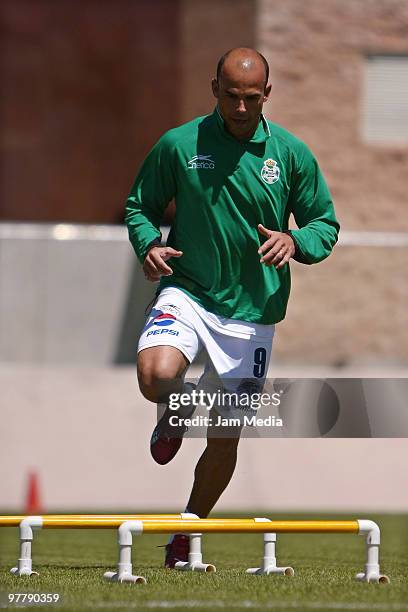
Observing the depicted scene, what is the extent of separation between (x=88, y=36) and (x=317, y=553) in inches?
647

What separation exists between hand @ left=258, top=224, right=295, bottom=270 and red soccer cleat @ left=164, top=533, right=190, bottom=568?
4.21 feet

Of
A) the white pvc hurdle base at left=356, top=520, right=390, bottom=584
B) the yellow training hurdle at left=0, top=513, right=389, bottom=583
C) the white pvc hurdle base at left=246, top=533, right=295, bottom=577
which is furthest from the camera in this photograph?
the white pvc hurdle base at left=246, top=533, right=295, bottom=577

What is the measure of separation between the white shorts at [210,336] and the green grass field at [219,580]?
34.9 inches

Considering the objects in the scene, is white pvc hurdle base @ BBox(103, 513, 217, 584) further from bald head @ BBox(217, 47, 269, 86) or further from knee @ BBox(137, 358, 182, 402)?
bald head @ BBox(217, 47, 269, 86)

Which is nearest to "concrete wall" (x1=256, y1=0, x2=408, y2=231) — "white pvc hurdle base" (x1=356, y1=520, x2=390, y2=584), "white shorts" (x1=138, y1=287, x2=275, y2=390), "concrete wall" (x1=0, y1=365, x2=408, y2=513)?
"concrete wall" (x1=0, y1=365, x2=408, y2=513)

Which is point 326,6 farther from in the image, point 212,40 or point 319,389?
point 319,389

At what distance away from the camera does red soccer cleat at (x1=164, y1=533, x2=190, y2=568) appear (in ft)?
23.6

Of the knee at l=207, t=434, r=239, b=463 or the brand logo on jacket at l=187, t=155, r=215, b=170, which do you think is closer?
the brand logo on jacket at l=187, t=155, r=215, b=170

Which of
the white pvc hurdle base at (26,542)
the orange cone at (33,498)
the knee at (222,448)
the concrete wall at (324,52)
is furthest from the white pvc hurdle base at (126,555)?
the concrete wall at (324,52)

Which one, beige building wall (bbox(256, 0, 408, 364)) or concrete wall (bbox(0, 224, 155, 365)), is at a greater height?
beige building wall (bbox(256, 0, 408, 364))

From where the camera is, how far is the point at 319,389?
22.9 feet

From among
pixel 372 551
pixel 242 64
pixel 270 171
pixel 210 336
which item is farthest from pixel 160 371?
pixel 242 64

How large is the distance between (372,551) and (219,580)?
0.61 m

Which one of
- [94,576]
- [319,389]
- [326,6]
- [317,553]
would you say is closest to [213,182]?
[319,389]
